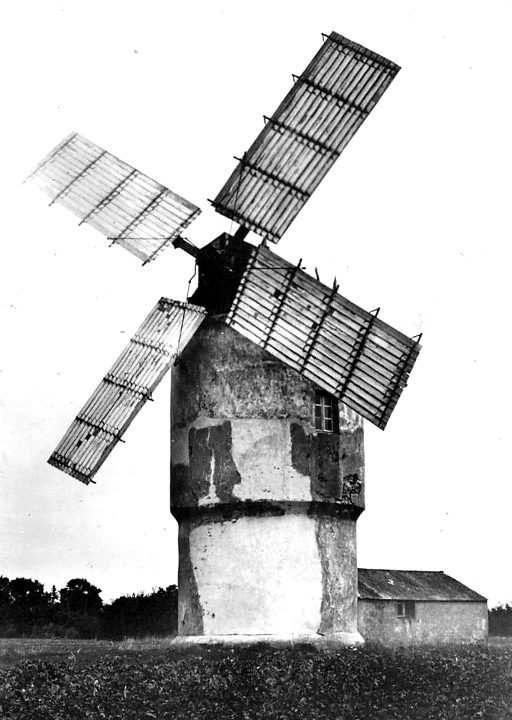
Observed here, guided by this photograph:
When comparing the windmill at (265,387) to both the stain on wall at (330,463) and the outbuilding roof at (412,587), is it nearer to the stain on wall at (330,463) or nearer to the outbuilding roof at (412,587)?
the stain on wall at (330,463)

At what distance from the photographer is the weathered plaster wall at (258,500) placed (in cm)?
1639

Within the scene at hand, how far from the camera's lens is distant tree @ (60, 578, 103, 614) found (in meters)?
31.8

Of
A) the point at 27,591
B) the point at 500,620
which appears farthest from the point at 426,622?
the point at 27,591

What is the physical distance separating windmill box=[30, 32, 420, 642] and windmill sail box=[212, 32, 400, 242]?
0.02 metres

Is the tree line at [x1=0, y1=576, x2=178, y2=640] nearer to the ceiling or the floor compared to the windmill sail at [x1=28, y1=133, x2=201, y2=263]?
nearer to the floor

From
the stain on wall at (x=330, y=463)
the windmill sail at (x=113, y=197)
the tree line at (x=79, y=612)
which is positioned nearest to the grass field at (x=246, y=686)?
the stain on wall at (x=330, y=463)

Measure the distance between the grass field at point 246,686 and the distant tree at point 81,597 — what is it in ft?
49.1

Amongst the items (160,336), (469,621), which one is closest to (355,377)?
(160,336)

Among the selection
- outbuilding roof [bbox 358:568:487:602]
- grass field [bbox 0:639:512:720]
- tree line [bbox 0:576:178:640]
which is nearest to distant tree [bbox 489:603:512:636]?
outbuilding roof [bbox 358:568:487:602]

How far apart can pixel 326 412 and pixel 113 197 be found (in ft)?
16.3

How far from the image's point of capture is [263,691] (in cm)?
1497

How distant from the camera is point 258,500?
1647 cm

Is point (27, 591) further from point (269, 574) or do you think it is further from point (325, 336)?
point (325, 336)

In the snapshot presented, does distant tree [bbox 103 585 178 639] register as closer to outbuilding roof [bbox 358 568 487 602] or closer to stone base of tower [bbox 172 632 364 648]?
outbuilding roof [bbox 358 568 487 602]
